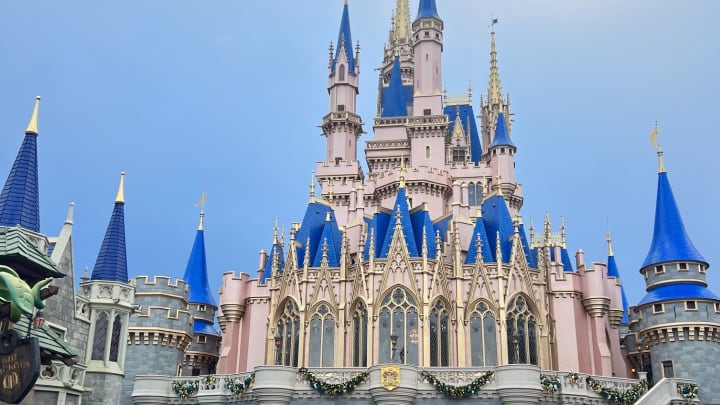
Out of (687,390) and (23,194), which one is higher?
(23,194)

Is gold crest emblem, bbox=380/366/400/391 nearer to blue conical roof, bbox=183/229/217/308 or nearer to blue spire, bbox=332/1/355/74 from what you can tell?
blue conical roof, bbox=183/229/217/308

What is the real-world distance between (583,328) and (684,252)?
6.12 m

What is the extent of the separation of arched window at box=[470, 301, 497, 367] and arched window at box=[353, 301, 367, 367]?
198 inches

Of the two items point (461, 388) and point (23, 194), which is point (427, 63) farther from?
point (23, 194)

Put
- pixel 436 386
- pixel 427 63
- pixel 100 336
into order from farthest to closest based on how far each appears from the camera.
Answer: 1. pixel 427 63
2. pixel 436 386
3. pixel 100 336

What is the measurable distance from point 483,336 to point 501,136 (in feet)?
65.5

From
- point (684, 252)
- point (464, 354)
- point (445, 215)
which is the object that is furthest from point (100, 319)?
point (684, 252)

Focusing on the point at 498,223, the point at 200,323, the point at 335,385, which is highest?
the point at 498,223

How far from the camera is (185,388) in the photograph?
32.2 meters

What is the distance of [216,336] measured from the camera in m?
45.3

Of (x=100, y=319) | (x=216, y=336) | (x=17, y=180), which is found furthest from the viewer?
(x=216, y=336)

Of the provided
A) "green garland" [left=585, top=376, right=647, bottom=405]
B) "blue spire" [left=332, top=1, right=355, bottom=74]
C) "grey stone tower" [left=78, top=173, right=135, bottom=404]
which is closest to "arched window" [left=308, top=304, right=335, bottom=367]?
"grey stone tower" [left=78, top=173, right=135, bottom=404]

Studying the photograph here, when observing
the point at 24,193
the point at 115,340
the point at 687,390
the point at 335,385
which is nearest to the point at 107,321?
the point at 115,340

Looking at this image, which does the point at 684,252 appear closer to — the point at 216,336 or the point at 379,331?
the point at 379,331
